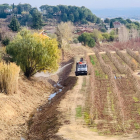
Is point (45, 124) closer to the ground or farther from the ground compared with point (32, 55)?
closer to the ground

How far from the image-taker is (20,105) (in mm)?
24344

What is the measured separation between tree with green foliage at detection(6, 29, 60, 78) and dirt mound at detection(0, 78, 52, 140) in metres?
1.53

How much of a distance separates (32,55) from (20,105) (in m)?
9.60

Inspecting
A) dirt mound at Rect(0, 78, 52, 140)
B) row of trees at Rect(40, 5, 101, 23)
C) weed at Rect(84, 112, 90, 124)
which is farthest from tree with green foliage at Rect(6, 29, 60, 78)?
row of trees at Rect(40, 5, 101, 23)

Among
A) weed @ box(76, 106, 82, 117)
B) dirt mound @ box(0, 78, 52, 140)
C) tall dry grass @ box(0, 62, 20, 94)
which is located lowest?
dirt mound @ box(0, 78, 52, 140)

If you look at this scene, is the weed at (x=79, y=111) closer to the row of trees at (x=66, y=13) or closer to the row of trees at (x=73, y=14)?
the row of trees at (x=66, y=13)

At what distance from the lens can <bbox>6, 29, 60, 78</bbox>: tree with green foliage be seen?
108 feet

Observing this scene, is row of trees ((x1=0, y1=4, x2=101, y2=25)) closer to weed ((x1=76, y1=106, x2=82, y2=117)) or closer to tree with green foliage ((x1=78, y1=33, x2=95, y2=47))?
tree with green foliage ((x1=78, y1=33, x2=95, y2=47))

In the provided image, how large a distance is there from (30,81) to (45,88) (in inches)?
62.5

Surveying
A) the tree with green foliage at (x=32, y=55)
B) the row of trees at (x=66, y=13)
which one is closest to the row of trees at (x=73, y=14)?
the row of trees at (x=66, y=13)

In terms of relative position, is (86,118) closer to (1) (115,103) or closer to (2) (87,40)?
(1) (115,103)

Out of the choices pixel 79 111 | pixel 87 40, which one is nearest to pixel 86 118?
pixel 79 111

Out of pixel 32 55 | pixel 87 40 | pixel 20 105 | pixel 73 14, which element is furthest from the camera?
pixel 73 14

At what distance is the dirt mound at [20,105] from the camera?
19455mm
